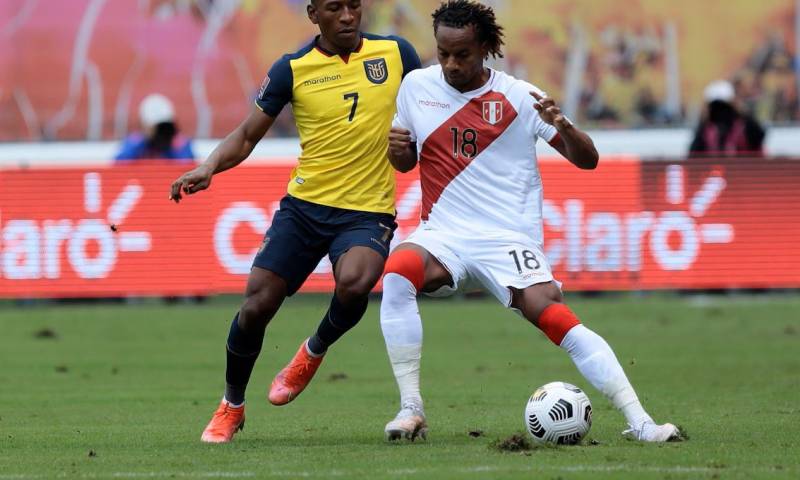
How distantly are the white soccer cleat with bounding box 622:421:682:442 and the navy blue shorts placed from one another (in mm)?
1723

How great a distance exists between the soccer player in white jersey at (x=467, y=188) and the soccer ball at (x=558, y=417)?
11.5 inches

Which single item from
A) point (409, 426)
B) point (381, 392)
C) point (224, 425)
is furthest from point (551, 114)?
point (381, 392)

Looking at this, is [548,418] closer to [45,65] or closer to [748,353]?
[748,353]

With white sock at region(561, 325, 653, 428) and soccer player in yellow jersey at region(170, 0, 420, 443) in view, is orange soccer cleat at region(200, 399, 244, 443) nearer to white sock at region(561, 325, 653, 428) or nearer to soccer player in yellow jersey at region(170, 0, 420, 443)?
soccer player in yellow jersey at region(170, 0, 420, 443)

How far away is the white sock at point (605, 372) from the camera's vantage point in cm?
800

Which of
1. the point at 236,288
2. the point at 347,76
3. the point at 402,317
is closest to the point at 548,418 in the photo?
the point at 402,317

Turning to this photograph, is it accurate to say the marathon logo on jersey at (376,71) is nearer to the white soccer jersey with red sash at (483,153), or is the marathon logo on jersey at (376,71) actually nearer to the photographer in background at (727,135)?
the white soccer jersey with red sash at (483,153)

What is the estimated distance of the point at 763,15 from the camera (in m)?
23.0

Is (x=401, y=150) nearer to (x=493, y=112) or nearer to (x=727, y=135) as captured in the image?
(x=493, y=112)

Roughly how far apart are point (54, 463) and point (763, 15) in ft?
56.3

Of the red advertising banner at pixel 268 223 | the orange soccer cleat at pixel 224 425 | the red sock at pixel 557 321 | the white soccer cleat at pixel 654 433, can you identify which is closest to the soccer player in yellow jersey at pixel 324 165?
the orange soccer cleat at pixel 224 425

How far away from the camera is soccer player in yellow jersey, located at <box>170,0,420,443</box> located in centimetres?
882

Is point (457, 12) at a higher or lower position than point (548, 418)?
higher

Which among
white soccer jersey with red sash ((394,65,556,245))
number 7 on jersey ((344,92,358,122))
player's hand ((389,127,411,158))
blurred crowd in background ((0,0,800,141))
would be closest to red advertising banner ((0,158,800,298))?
blurred crowd in background ((0,0,800,141))
